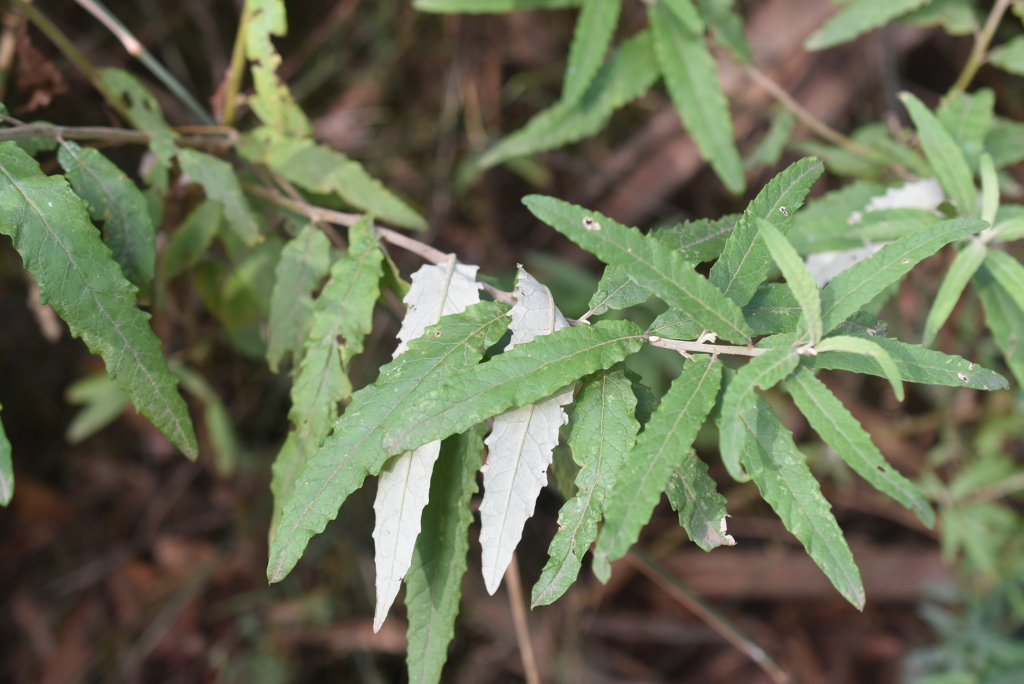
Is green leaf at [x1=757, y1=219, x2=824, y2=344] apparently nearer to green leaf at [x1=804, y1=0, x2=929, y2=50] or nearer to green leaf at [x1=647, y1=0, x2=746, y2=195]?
green leaf at [x1=647, y1=0, x2=746, y2=195]

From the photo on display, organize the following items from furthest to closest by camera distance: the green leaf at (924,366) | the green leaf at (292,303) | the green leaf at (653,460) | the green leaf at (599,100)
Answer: the green leaf at (599,100) < the green leaf at (292,303) < the green leaf at (924,366) < the green leaf at (653,460)

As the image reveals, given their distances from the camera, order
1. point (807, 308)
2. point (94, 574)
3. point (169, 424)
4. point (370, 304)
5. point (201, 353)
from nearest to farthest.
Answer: point (807, 308) < point (169, 424) < point (370, 304) < point (201, 353) < point (94, 574)

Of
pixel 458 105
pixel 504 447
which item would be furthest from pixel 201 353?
pixel 504 447

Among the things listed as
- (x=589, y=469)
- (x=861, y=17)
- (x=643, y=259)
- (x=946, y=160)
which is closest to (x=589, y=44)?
(x=861, y=17)

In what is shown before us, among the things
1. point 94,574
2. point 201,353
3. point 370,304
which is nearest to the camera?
point 370,304

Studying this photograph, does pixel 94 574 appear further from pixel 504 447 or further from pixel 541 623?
pixel 504 447

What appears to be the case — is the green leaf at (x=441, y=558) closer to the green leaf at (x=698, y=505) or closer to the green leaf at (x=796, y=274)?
the green leaf at (x=698, y=505)

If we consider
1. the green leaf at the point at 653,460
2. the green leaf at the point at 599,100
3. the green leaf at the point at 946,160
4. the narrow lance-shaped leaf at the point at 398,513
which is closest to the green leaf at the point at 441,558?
the narrow lance-shaped leaf at the point at 398,513
